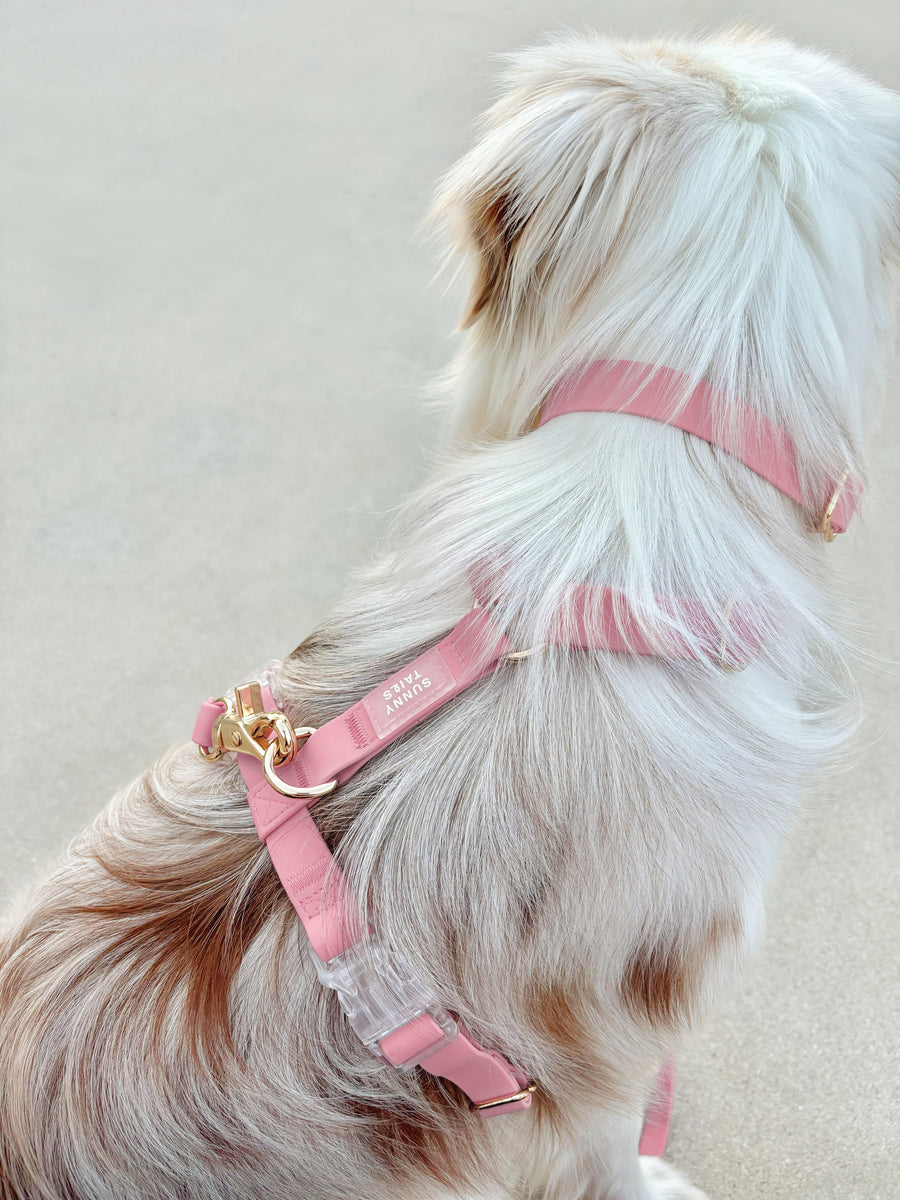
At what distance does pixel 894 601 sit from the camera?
5.30 ft

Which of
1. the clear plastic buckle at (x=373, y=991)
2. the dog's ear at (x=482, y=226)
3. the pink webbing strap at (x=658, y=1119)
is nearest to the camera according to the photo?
the clear plastic buckle at (x=373, y=991)

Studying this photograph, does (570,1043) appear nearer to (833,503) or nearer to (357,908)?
(357,908)

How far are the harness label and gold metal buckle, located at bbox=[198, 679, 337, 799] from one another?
0.05 m

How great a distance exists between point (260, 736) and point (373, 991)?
0.20m

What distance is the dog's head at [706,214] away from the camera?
707mm

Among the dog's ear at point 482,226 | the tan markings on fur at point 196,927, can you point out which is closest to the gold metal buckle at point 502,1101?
the tan markings on fur at point 196,927

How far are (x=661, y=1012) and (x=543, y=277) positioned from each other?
0.59 metres

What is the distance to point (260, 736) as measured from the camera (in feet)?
2.41

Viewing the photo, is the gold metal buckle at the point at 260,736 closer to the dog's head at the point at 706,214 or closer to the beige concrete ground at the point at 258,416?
the dog's head at the point at 706,214

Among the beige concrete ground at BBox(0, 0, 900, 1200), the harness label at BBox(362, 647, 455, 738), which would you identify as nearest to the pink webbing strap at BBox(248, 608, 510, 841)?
the harness label at BBox(362, 647, 455, 738)

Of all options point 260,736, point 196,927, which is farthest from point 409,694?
point 196,927

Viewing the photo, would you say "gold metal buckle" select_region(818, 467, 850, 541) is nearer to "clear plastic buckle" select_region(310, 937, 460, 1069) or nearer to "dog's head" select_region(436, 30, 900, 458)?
"dog's head" select_region(436, 30, 900, 458)

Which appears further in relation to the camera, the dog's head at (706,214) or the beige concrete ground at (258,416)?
the beige concrete ground at (258,416)

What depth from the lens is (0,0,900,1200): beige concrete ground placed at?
47.8 inches
